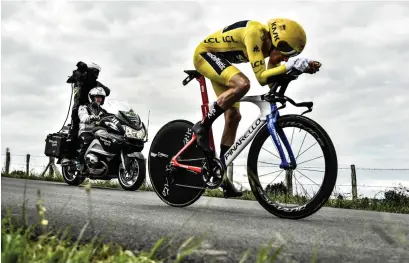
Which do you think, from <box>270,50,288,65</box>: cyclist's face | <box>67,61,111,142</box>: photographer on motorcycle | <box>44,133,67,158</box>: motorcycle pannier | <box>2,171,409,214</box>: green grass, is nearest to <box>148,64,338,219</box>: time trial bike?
<box>270,50,288,65</box>: cyclist's face

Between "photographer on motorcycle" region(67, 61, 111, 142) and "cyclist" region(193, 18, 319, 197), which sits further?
"photographer on motorcycle" region(67, 61, 111, 142)

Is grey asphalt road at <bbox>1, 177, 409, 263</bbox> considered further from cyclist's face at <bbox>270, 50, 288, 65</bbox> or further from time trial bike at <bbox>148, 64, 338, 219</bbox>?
cyclist's face at <bbox>270, 50, 288, 65</bbox>

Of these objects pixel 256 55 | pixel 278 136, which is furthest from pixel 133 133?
pixel 278 136

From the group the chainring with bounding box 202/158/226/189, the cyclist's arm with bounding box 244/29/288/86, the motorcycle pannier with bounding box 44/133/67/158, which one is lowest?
the chainring with bounding box 202/158/226/189

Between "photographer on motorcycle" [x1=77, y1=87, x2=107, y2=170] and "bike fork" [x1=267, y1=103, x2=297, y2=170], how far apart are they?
651 centimetres

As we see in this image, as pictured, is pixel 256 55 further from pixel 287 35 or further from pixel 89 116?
pixel 89 116

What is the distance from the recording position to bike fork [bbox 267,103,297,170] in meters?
4.91

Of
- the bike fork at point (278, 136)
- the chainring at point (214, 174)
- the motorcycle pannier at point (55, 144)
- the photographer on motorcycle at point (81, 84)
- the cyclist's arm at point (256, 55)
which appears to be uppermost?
the photographer on motorcycle at point (81, 84)

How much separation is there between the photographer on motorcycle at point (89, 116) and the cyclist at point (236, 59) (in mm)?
5660

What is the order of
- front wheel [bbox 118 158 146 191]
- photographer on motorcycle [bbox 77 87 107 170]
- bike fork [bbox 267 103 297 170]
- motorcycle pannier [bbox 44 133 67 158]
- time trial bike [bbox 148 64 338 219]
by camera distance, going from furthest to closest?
motorcycle pannier [bbox 44 133 67 158] < photographer on motorcycle [bbox 77 87 107 170] < front wheel [bbox 118 158 146 191] < bike fork [bbox 267 103 297 170] < time trial bike [bbox 148 64 338 219]

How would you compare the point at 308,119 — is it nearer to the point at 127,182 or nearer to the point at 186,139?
the point at 186,139

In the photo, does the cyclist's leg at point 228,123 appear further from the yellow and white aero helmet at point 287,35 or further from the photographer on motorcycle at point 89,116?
the photographer on motorcycle at point 89,116

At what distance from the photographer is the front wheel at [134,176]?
955cm

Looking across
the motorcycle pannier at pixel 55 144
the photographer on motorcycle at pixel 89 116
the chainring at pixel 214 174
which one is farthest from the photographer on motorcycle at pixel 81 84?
the chainring at pixel 214 174
